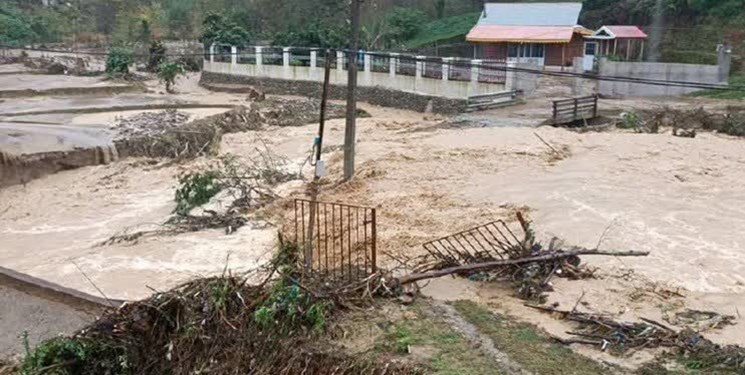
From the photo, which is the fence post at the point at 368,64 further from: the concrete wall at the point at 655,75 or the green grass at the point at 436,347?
the green grass at the point at 436,347

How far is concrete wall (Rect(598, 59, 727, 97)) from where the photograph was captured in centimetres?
2845

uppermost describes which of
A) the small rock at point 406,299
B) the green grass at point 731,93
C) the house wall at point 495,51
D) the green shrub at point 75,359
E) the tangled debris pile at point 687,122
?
the house wall at point 495,51

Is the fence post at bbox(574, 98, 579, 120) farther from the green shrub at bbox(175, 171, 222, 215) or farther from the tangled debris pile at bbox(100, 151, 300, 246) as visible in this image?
the green shrub at bbox(175, 171, 222, 215)

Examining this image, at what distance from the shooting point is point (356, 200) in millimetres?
13594

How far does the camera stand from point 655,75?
29.2 meters

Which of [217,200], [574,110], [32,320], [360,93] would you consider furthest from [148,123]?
[32,320]

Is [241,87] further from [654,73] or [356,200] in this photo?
[356,200]

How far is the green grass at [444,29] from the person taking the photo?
1660 inches

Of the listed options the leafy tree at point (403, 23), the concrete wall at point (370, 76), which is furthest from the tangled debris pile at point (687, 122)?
the leafy tree at point (403, 23)

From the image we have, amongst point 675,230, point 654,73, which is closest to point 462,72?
point 654,73

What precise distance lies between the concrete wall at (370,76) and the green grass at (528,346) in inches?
638

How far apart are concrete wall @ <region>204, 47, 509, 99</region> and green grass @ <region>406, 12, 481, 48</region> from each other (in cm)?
1000

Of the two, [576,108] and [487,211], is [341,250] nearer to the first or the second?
[487,211]

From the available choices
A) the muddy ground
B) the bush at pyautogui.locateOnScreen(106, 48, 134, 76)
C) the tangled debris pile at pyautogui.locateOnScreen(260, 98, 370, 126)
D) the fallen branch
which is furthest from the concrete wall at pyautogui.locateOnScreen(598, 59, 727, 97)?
the bush at pyautogui.locateOnScreen(106, 48, 134, 76)
